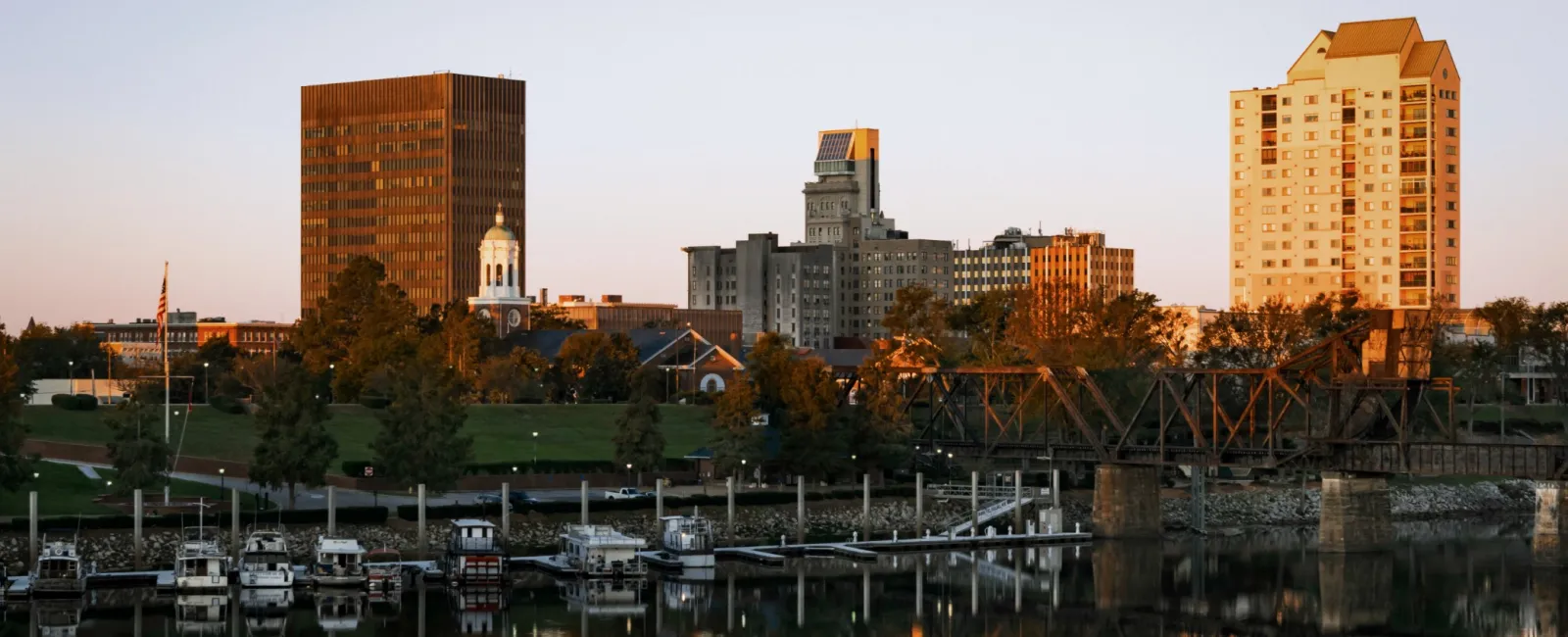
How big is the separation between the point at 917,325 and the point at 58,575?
10003 cm

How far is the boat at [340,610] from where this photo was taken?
91.0 metres

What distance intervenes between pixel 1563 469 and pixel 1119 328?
82041 mm

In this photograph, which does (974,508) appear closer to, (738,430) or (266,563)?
(738,430)

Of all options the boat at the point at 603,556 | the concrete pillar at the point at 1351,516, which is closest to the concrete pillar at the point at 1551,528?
the concrete pillar at the point at 1351,516

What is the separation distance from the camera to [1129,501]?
420ft

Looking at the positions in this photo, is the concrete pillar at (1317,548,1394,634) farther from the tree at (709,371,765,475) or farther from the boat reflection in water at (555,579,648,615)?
the tree at (709,371,765,475)

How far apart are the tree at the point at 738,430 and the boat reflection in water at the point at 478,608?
1345 inches

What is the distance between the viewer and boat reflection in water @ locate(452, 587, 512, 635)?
90.0 m

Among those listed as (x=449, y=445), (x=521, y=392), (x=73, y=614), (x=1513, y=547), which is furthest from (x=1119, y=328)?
(x=73, y=614)

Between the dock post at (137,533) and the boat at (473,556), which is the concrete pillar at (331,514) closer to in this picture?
the boat at (473,556)

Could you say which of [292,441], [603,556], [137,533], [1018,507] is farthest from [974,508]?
[137,533]

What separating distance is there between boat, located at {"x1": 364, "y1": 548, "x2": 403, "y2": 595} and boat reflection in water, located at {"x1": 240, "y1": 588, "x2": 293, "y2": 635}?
3.69 metres

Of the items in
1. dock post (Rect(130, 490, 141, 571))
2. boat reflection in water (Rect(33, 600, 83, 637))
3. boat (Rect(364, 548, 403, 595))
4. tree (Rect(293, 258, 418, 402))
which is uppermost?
tree (Rect(293, 258, 418, 402))

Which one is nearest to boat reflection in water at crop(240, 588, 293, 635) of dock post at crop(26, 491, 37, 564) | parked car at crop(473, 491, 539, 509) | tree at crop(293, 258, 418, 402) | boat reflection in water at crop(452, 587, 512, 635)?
boat reflection in water at crop(452, 587, 512, 635)
